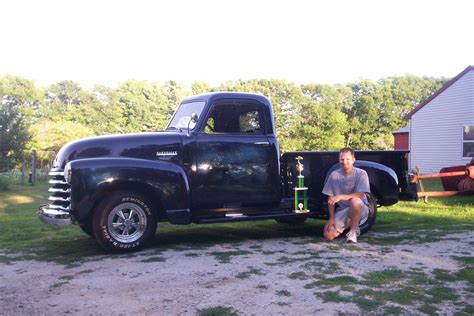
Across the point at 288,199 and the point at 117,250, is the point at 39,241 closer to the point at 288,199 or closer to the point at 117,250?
the point at 117,250

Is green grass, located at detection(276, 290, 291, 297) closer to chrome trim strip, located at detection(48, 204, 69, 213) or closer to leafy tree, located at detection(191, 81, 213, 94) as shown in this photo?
chrome trim strip, located at detection(48, 204, 69, 213)

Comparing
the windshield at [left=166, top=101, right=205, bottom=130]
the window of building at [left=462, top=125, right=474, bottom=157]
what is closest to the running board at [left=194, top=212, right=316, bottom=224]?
the windshield at [left=166, top=101, right=205, bottom=130]

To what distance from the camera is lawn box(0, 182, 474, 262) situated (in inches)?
260

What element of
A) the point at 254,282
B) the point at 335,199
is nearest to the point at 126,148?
the point at 254,282

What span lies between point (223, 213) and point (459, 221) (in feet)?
14.9

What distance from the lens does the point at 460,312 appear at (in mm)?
3713

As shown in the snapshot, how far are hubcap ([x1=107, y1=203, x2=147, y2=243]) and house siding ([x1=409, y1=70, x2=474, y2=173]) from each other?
19.3m

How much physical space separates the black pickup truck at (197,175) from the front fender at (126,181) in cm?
1

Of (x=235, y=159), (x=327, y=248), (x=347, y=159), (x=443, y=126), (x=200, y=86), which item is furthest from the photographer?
(x=200, y=86)

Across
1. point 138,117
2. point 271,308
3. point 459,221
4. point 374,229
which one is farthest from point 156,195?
point 138,117

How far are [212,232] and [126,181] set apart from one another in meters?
2.32

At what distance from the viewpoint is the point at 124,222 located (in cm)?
621

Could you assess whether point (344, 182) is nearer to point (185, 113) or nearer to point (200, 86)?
point (185, 113)

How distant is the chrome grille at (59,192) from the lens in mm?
6121
